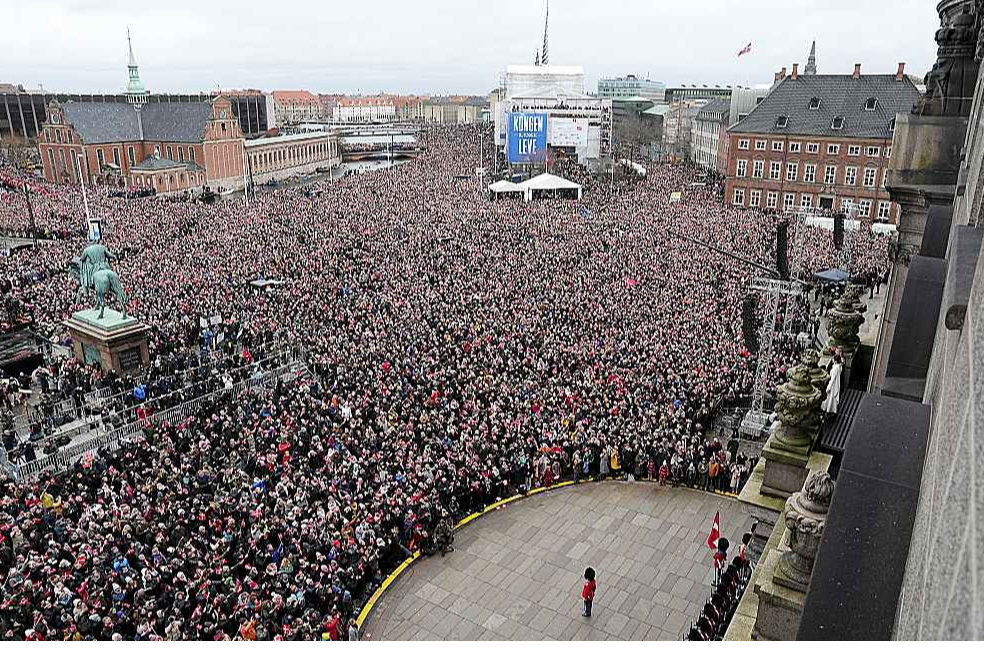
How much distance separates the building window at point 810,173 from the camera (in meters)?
60.2

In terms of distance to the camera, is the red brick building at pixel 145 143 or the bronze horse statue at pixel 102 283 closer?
the bronze horse statue at pixel 102 283

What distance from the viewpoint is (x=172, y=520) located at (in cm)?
1532

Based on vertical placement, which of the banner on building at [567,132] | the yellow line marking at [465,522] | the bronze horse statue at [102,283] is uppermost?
the banner on building at [567,132]

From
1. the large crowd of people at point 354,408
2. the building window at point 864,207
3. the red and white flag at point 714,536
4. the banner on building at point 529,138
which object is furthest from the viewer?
the banner on building at point 529,138

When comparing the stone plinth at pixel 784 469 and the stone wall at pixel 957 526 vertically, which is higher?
the stone wall at pixel 957 526

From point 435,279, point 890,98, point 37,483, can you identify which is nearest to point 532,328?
point 435,279

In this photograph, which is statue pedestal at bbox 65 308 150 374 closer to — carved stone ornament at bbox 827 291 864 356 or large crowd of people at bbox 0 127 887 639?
large crowd of people at bbox 0 127 887 639

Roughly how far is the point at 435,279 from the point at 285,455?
18012mm

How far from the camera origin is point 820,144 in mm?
59219

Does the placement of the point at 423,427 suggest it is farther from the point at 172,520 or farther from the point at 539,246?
the point at 539,246

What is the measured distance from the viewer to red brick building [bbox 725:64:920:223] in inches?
2244

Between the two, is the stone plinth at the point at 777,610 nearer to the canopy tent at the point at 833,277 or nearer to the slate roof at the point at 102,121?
the canopy tent at the point at 833,277

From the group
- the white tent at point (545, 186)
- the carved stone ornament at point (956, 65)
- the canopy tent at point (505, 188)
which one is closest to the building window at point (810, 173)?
the white tent at point (545, 186)

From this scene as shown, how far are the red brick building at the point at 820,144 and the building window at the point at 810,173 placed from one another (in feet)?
0.25
